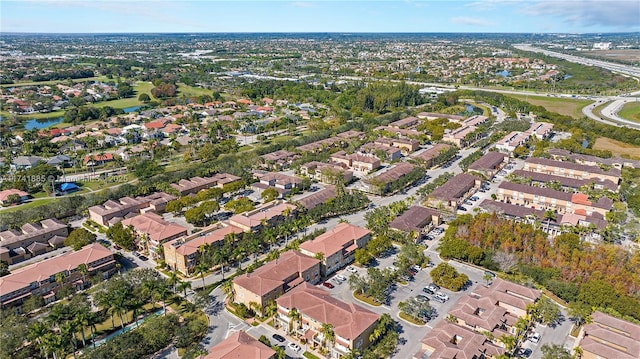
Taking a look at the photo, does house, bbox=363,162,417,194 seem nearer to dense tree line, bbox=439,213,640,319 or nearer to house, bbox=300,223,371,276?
dense tree line, bbox=439,213,640,319

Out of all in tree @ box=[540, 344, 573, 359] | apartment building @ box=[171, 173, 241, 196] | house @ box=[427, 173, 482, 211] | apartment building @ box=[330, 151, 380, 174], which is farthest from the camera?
apartment building @ box=[330, 151, 380, 174]

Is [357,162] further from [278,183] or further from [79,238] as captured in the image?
[79,238]

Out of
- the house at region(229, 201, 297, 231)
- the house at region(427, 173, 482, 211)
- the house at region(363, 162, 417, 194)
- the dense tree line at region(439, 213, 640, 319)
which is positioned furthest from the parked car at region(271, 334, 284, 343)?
the house at region(363, 162, 417, 194)

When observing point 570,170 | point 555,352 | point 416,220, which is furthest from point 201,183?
point 570,170

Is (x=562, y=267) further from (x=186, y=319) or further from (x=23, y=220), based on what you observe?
(x=23, y=220)

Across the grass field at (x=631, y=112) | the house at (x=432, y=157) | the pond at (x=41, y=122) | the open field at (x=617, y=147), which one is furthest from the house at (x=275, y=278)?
the grass field at (x=631, y=112)

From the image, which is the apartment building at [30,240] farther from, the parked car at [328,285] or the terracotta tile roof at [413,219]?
the terracotta tile roof at [413,219]
